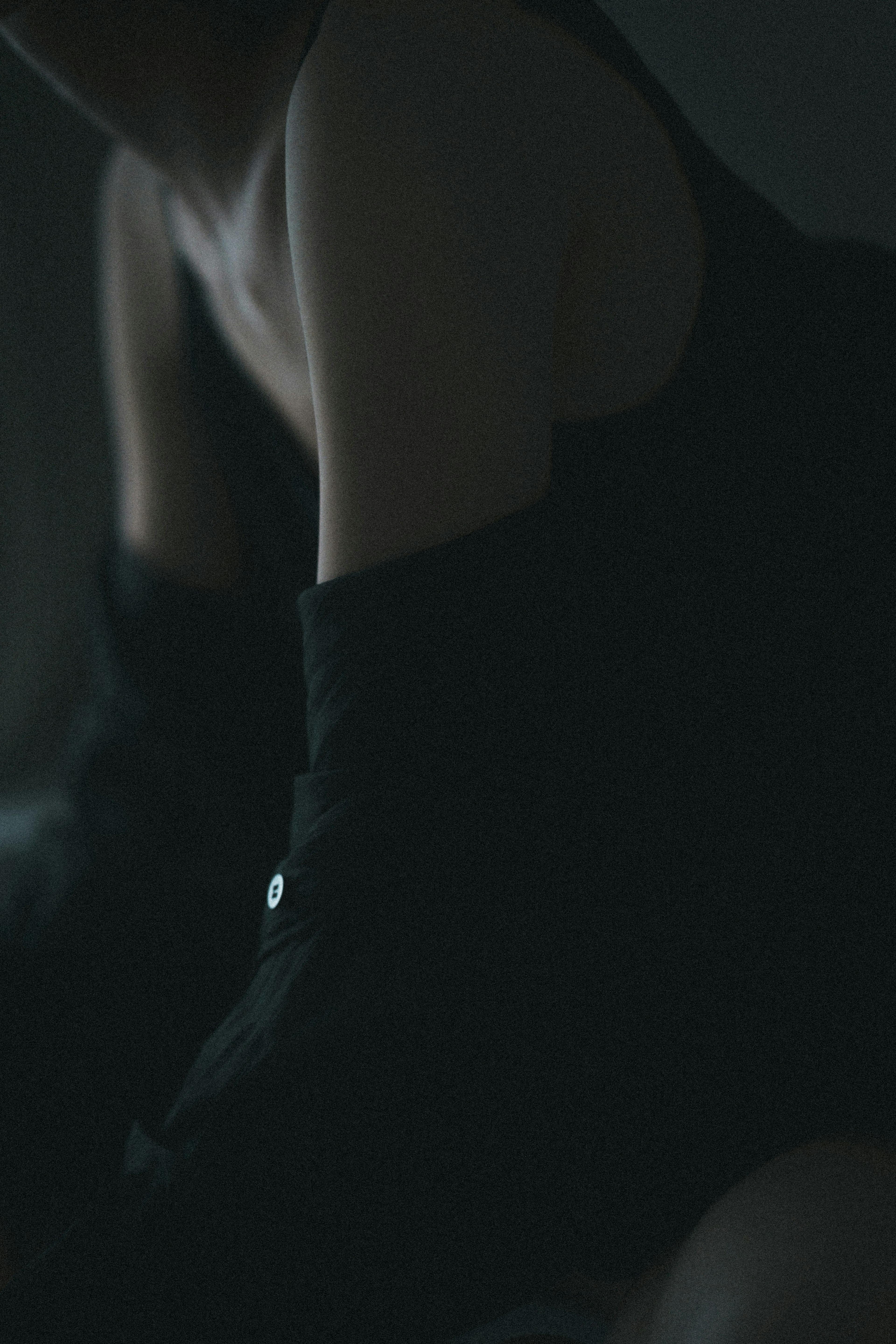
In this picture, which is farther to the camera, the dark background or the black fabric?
the dark background

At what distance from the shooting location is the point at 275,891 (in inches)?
16.9

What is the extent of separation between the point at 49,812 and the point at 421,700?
1.62ft

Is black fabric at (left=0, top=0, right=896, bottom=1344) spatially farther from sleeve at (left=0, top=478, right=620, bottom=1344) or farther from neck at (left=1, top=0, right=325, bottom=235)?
neck at (left=1, top=0, right=325, bottom=235)

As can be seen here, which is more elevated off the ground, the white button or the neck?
the neck

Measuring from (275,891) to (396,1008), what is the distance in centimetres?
8

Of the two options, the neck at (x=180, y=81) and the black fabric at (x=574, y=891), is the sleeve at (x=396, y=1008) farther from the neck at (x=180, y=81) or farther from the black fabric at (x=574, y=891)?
the neck at (x=180, y=81)

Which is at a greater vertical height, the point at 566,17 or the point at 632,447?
the point at 566,17

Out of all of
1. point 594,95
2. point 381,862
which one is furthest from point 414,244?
point 381,862

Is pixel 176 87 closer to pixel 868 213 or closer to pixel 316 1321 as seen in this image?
pixel 868 213

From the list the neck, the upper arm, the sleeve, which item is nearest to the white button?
the sleeve

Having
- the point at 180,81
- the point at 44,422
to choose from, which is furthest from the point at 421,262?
the point at 44,422

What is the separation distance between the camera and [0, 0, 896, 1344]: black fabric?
0.41 m

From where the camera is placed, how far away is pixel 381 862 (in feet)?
1.31

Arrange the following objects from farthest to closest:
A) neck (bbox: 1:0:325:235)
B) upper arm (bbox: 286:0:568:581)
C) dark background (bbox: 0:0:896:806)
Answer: dark background (bbox: 0:0:896:806)
neck (bbox: 1:0:325:235)
upper arm (bbox: 286:0:568:581)
